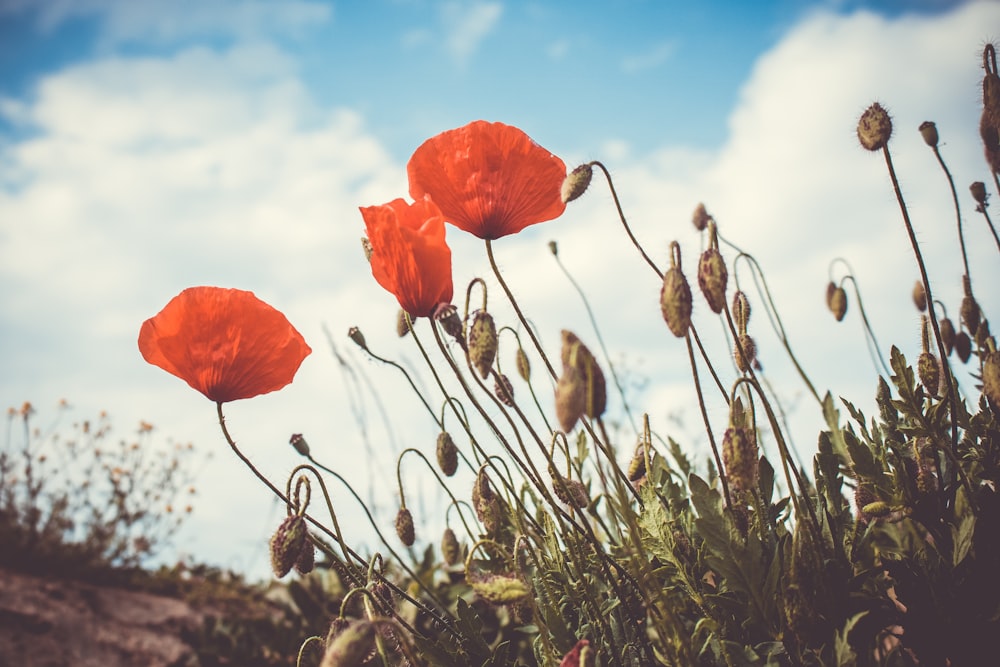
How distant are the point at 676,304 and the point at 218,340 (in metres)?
0.84

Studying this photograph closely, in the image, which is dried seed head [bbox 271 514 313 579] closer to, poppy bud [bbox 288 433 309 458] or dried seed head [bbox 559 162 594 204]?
poppy bud [bbox 288 433 309 458]

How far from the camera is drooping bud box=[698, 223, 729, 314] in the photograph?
1042 mm

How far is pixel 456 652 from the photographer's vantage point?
4.47 ft

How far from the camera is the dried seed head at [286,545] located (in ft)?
3.68

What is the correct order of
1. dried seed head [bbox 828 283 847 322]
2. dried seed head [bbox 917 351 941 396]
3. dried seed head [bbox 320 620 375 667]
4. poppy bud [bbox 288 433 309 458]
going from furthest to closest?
dried seed head [bbox 828 283 847 322] → dried seed head [bbox 917 351 941 396] → poppy bud [bbox 288 433 309 458] → dried seed head [bbox 320 620 375 667]

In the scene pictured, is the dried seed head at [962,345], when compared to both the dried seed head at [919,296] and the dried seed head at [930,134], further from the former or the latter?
the dried seed head at [930,134]

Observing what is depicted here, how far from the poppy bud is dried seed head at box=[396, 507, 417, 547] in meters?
0.28

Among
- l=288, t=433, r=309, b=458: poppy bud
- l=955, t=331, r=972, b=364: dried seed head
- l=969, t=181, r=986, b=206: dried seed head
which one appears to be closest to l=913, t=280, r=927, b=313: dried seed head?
l=955, t=331, r=972, b=364: dried seed head

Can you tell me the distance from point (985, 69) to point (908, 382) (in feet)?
2.16

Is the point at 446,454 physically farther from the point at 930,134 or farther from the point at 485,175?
the point at 930,134

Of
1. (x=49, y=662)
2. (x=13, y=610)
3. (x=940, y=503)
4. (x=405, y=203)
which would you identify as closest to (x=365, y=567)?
(x=405, y=203)

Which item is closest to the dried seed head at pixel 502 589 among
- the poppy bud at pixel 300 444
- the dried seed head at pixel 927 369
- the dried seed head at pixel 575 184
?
the poppy bud at pixel 300 444

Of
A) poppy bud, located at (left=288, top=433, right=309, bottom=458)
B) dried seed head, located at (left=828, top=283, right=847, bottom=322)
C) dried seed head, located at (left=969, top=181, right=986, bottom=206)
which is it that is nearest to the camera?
poppy bud, located at (left=288, top=433, right=309, bottom=458)

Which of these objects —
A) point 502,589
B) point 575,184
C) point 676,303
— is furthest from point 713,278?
point 502,589
